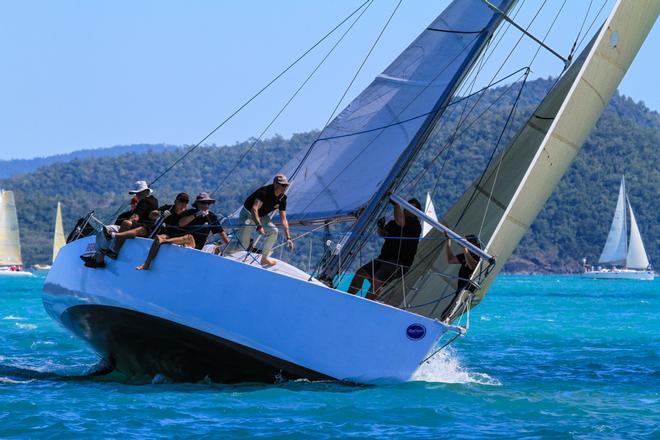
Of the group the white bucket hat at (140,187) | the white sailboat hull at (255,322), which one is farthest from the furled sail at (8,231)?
the white sailboat hull at (255,322)

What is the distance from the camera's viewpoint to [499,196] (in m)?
14.6

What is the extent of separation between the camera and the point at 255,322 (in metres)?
12.2

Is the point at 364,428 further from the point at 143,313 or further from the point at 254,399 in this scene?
the point at 143,313

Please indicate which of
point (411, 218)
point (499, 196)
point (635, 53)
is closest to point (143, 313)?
point (411, 218)

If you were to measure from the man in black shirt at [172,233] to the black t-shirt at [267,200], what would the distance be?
0.61 meters

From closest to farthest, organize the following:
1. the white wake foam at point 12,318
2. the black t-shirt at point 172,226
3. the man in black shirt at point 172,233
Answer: the man in black shirt at point 172,233, the black t-shirt at point 172,226, the white wake foam at point 12,318

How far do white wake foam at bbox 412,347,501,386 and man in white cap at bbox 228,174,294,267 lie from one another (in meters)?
1.81

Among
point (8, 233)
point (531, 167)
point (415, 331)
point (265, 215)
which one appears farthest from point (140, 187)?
point (8, 233)

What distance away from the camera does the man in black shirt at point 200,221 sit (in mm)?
12820

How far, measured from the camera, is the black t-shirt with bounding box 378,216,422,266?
1340 centimetres

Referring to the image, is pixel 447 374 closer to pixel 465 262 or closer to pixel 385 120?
pixel 465 262

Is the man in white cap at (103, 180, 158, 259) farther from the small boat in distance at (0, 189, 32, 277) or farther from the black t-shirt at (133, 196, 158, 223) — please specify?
the small boat in distance at (0, 189, 32, 277)

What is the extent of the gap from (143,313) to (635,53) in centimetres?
584

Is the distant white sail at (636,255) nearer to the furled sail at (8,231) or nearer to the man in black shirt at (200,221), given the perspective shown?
the furled sail at (8,231)
